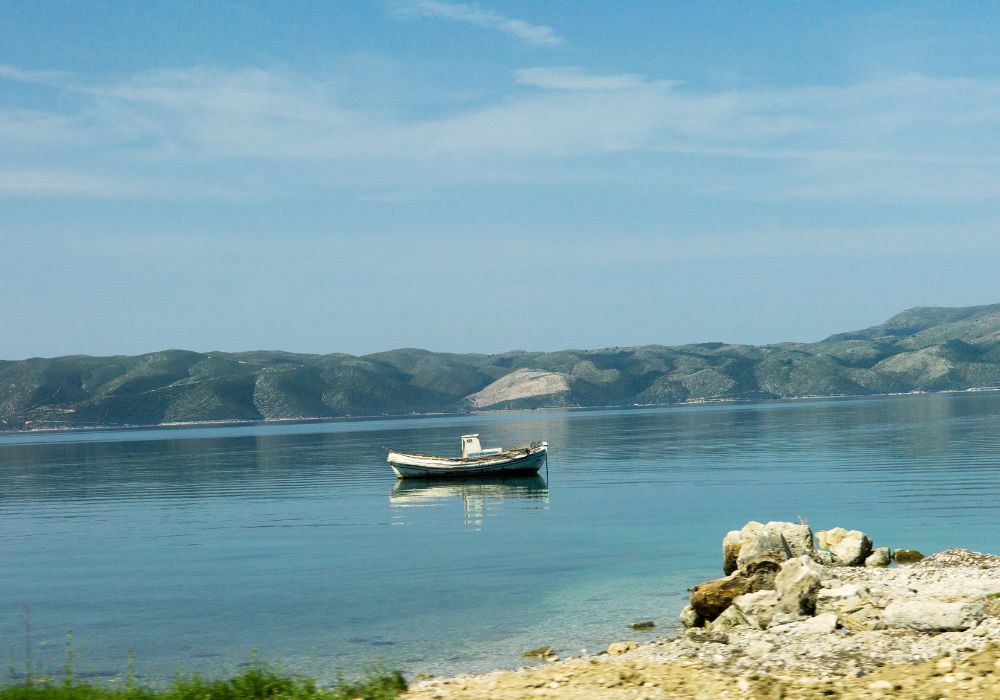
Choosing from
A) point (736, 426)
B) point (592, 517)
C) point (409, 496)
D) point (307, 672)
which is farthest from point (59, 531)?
point (736, 426)

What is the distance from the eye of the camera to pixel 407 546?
4644cm

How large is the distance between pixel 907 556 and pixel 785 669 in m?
19.9

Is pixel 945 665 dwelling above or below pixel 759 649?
above

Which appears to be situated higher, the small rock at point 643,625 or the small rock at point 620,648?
the small rock at point 620,648

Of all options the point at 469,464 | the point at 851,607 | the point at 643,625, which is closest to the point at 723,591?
the point at 643,625

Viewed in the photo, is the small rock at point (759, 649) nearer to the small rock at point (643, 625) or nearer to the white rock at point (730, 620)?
the white rock at point (730, 620)

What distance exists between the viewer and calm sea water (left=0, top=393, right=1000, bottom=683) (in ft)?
88.8

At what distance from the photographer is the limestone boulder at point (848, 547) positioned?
107ft

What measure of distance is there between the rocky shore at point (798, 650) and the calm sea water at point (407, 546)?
11.5 feet

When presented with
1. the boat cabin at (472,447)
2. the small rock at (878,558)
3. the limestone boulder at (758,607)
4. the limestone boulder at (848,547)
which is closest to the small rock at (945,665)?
the limestone boulder at (758,607)

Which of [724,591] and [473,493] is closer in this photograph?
[724,591]

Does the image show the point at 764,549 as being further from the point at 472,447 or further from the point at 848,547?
the point at 472,447

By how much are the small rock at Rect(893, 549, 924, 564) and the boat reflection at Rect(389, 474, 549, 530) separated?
24188 millimetres

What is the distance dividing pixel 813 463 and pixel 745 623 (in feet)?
216
